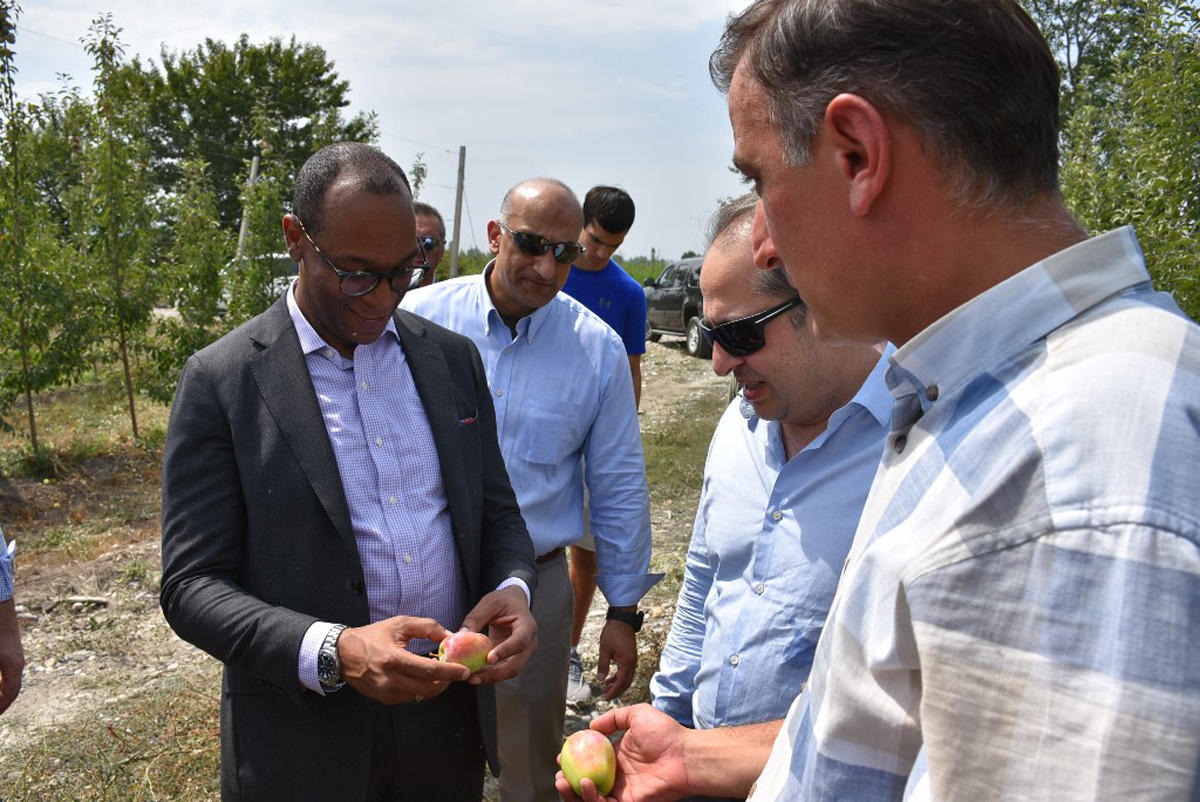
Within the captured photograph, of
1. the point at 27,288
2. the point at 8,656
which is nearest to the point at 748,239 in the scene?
the point at 8,656

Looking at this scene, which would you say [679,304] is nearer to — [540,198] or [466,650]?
[540,198]

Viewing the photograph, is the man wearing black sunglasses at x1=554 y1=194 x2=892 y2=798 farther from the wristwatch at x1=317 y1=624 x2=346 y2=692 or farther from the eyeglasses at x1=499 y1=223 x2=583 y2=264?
the eyeglasses at x1=499 y1=223 x2=583 y2=264

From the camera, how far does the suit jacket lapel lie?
229 centimetres

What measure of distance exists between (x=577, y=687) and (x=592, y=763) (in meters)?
2.89

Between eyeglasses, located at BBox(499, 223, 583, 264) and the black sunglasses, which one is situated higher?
eyeglasses, located at BBox(499, 223, 583, 264)

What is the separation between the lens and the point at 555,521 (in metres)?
3.57

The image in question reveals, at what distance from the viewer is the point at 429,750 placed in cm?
254

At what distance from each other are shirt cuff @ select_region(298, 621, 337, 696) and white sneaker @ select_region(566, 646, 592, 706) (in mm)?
2764

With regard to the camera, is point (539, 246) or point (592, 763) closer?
point (592, 763)

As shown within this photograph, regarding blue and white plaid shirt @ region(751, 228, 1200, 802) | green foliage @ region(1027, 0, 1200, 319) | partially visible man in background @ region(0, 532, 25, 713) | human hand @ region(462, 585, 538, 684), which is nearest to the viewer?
blue and white plaid shirt @ region(751, 228, 1200, 802)

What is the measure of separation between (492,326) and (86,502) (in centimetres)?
692

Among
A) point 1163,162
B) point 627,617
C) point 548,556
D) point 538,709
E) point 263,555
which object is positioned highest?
point 1163,162

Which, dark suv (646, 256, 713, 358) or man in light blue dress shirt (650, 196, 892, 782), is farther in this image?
dark suv (646, 256, 713, 358)

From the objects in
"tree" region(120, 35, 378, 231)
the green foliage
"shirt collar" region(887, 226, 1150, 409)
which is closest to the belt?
"shirt collar" region(887, 226, 1150, 409)
